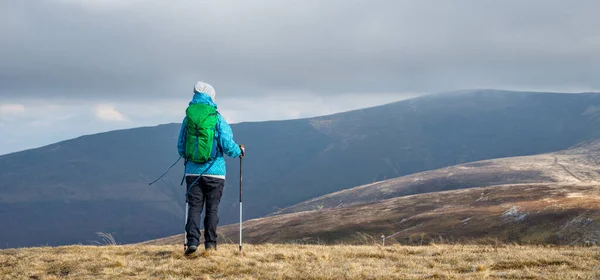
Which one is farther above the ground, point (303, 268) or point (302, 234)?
point (303, 268)

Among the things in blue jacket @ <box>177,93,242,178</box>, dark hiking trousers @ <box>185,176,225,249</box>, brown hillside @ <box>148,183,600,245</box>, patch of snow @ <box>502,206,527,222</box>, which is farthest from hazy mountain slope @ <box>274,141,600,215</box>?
blue jacket @ <box>177,93,242,178</box>

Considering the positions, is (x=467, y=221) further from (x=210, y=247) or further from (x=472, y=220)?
(x=210, y=247)

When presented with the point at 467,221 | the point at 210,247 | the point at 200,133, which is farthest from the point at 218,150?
the point at 467,221

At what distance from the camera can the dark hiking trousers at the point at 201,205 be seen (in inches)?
572

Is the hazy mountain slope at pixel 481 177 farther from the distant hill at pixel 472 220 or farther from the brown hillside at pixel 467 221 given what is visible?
the brown hillside at pixel 467 221

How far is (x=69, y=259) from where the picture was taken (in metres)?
14.8

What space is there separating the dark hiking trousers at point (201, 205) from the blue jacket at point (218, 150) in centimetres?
19

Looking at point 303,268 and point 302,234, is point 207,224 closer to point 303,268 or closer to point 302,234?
point 303,268

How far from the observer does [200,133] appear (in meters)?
14.5

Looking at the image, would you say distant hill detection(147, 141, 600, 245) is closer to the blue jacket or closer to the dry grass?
the dry grass

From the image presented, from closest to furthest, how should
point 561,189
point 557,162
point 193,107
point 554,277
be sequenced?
1. point 554,277
2. point 193,107
3. point 561,189
4. point 557,162

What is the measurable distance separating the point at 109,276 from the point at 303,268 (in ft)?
14.4

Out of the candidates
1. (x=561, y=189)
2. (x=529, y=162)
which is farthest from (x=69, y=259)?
(x=529, y=162)

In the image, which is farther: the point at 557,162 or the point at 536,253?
the point at 557,162
